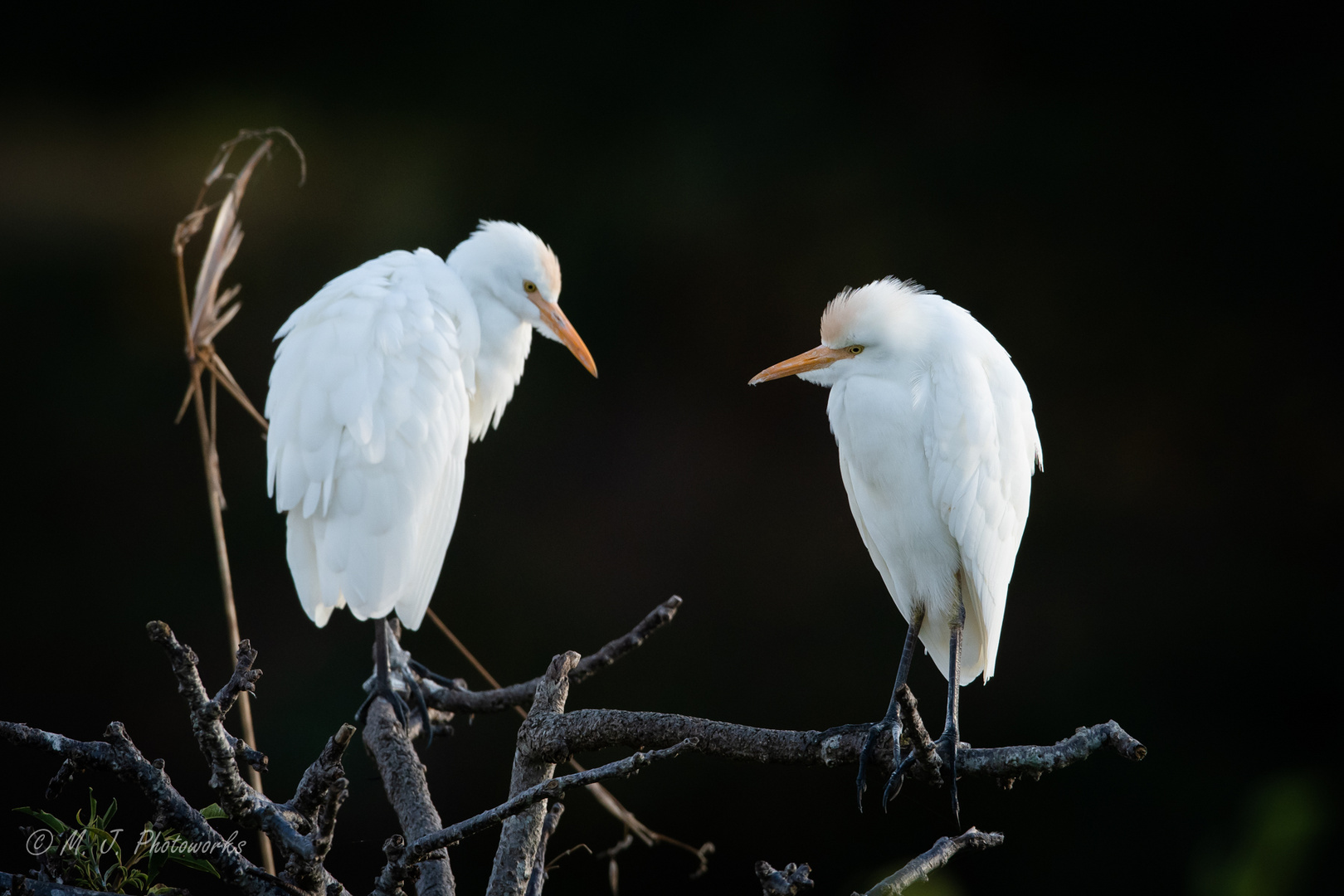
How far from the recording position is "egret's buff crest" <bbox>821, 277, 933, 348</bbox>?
1.01 metres

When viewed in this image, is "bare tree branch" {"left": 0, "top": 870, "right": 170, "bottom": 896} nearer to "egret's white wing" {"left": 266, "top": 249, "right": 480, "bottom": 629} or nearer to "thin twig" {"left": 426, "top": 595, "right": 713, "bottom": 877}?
"thin twig" {"left": 426, "top": 595, "right": 713, "bottom": 877}

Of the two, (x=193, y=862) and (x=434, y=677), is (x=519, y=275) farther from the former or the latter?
(x=193, y=862)

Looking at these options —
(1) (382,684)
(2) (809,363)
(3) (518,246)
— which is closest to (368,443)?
(1) (382,684)

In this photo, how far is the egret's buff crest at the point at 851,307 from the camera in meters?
→ 1.01

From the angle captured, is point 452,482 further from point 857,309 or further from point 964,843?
point 964,843

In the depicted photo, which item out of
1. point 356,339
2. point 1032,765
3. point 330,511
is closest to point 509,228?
point 356,339

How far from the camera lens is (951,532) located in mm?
997

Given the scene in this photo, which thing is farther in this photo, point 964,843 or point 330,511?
point 330,511

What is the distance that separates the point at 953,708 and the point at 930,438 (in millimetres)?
253

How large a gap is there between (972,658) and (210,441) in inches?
32.2

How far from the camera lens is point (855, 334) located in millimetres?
1020

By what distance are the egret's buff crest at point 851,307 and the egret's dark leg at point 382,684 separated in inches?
25.0

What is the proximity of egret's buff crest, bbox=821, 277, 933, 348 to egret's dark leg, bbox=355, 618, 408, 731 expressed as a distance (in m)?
0.63

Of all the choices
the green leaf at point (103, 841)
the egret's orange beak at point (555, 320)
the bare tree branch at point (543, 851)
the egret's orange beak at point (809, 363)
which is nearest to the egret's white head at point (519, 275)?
the egret's orange beak at point (555, 320)
